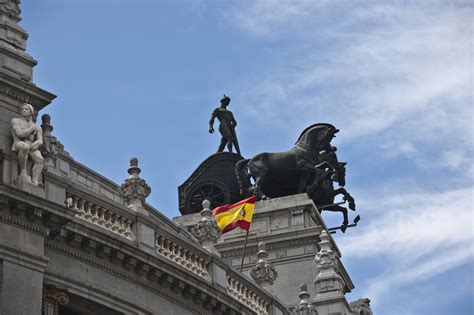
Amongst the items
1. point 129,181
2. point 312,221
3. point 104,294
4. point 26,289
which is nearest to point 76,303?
point 104,294

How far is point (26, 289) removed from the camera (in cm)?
3612

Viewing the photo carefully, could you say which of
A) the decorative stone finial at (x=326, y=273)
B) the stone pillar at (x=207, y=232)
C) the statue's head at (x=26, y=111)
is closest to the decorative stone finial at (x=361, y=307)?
the decorative stone finial at (x=326, y=273)

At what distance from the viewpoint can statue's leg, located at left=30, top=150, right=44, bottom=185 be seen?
37812 mm

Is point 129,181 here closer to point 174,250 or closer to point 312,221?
point 174,250

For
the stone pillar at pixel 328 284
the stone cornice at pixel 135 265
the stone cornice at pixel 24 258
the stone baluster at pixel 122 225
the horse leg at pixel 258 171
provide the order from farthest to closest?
the horse leg at pixel 258 171 → the stone pillar at pixel 328 284 → the stone baluster at pixel 122 225 → the stone cornice at pixel 135 265 → the stone cornice at pixel 24 258

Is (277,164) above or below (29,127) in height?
above

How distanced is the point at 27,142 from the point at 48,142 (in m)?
2.94

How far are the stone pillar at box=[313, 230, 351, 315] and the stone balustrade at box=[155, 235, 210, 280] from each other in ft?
48.3

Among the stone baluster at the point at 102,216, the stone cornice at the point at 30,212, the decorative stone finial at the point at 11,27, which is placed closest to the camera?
the stone cornice at the point at 30,212

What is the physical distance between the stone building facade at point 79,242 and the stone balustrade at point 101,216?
0.03 meters

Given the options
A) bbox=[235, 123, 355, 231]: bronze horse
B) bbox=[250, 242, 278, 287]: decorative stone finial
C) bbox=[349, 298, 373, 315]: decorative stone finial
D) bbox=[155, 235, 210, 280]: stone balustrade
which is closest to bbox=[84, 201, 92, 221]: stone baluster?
bbox=[155, 235, 210, 280]: stone balustrade

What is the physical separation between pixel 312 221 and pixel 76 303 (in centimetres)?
2583

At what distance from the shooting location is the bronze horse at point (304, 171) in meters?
65.9

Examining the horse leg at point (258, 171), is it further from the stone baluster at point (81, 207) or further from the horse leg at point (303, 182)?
the stone baluster at point (81, 207)
